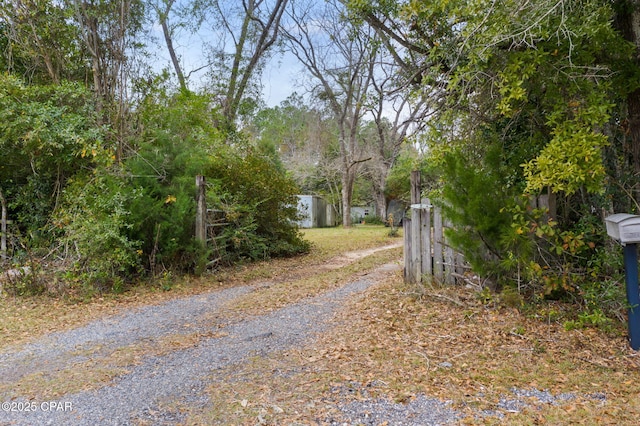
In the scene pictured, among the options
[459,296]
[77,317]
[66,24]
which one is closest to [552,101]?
[459,296]

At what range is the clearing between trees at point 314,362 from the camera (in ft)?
8.63

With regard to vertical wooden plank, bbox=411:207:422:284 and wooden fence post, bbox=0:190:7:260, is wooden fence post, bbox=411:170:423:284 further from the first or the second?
wooden fence post, bbox=0:190:7:260

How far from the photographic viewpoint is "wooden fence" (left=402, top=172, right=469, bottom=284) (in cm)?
534

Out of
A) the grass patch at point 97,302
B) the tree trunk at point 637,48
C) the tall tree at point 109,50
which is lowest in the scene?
the grass patch at point 97,302

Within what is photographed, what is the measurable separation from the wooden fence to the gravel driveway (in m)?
1.05

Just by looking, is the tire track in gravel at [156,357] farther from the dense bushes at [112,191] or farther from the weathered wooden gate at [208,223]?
the weathered wooden gate at [208,223]

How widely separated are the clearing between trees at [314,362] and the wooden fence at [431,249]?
0.99 feet

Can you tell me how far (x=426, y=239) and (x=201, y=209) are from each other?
410cm

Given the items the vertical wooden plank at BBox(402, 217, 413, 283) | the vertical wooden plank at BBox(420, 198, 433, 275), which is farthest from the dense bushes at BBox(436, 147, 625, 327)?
the vertical wooden plank at BBox(402, 217, 413, 283)

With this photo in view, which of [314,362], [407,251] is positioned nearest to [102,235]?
[314,362]

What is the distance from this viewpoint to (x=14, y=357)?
3.78 m

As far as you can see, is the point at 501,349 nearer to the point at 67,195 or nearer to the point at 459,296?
the point at 459,296

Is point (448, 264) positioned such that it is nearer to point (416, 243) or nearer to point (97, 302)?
point (416, 243)

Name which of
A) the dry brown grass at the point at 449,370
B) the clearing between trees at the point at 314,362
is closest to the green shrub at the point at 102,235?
the clearing between trees at the point at 314,362
